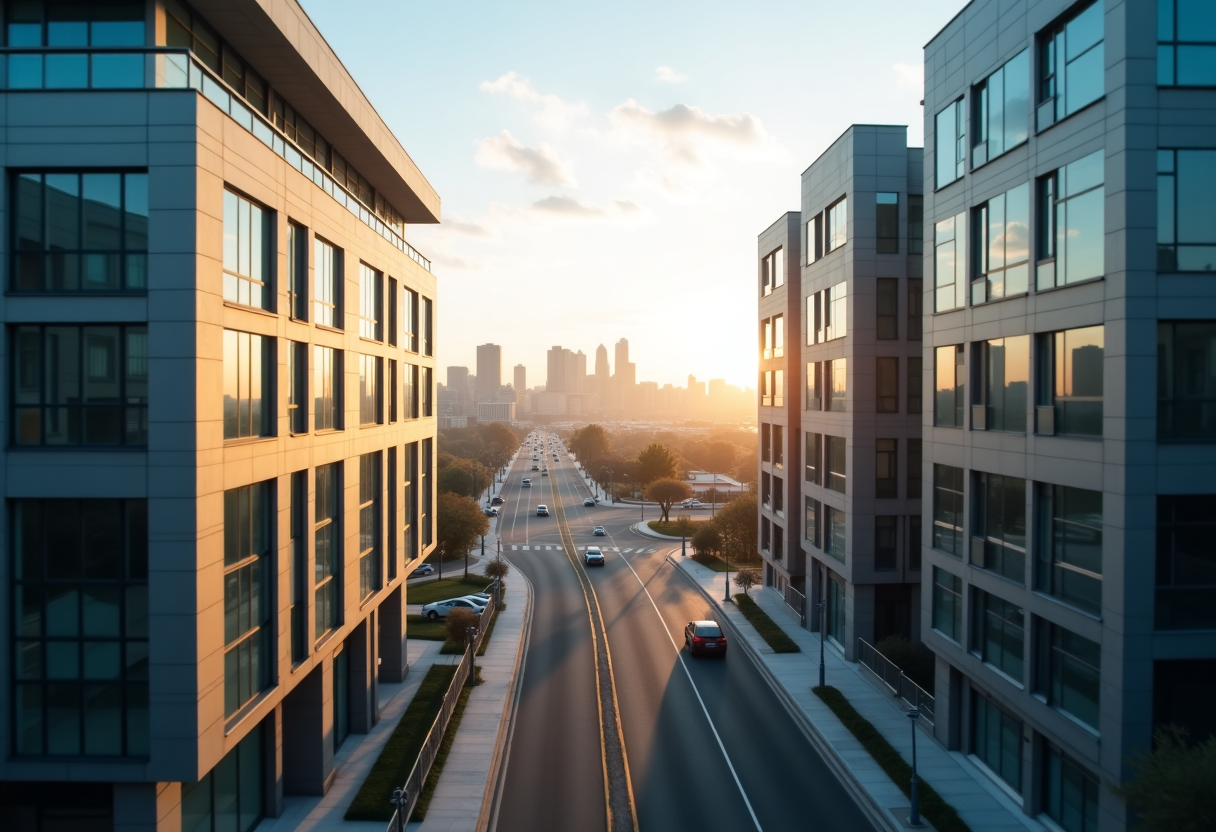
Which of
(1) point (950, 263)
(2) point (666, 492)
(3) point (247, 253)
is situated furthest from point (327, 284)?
(2) point (666, 492)

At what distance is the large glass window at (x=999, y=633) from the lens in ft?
61.4

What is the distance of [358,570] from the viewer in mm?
22312

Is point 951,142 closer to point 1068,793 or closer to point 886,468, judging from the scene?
point 886,468

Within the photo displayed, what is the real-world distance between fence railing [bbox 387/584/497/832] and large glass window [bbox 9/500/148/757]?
537 cm

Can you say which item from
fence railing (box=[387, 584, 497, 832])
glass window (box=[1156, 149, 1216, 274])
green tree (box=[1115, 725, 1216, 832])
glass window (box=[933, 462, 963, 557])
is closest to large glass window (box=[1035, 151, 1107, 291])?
glass window (box=[1156, 149, 1216, 274])

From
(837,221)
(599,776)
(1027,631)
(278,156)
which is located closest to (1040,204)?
(1027,631)

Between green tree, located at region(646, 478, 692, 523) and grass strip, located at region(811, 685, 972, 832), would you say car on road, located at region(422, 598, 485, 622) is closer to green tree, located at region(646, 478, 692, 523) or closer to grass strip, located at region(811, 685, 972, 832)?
grass strip, located at region(811, 685, 972, 832)

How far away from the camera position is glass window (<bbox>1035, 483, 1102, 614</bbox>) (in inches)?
625

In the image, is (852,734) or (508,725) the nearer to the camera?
(852,734)

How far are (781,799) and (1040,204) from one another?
15.8 metres

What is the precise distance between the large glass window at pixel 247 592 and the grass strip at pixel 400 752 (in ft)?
15.1

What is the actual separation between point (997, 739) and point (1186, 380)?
34.9ft

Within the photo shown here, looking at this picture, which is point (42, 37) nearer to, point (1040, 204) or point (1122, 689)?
point (1040, 204)

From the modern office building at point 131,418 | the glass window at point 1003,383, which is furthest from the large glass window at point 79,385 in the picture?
the glass window at point 1003,383
